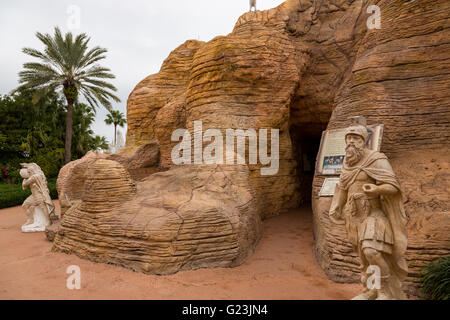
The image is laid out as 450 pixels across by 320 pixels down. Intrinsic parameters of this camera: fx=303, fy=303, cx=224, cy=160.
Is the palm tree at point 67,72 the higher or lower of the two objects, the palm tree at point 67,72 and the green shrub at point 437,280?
the higher

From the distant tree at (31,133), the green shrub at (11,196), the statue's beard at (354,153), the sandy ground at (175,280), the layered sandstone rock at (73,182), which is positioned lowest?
the sandy ground at (175,280)

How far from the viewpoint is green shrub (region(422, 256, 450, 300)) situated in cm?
408

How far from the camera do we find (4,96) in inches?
790

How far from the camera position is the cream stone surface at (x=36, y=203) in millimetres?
9109

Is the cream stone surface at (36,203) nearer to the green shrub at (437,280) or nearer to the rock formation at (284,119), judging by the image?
the rock formation at (284,119)

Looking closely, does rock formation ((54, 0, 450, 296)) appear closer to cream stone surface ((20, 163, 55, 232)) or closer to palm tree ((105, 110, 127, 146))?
cream stone surface ((20, 163, 55, 232))

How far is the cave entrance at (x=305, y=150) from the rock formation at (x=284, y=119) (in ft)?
0.26

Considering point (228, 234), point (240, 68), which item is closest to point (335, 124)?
point (240, 68)

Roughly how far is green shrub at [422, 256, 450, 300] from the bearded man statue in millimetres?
869

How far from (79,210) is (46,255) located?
1145mm

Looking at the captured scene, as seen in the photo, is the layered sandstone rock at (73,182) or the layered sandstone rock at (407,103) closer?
the layered sandstone rock at (407,103)

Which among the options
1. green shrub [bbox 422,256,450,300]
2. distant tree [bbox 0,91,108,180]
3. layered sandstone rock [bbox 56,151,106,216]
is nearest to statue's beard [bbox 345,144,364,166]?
green shrub [bbox 422,256,450,300]

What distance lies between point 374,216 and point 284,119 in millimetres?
6519

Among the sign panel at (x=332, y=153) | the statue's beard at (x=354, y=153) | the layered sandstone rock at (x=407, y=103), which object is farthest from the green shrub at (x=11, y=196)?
the statue's beard at (x=354, y=153)
